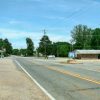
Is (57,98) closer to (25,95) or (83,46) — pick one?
(25,95)

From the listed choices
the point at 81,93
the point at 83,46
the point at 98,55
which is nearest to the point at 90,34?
the point at 83,46

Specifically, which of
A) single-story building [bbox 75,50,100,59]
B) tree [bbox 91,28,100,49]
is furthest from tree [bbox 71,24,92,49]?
single-story building [bbox 75,50,100,59]

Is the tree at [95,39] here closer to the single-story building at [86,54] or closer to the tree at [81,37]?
the tree at [81,37]

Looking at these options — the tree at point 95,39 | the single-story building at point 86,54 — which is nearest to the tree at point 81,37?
the tree at point 95,39

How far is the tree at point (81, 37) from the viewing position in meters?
191

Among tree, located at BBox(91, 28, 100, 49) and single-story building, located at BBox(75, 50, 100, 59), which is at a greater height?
tree, located at BBox(91, 28, 100, 49)

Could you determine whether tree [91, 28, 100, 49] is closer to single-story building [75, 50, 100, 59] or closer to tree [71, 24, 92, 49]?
tree [71, 24, 92, 49]

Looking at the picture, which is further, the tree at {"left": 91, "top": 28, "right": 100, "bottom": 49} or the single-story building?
the tree at {"left": 91, "top": 28, "right": 100, "bottom": 49}

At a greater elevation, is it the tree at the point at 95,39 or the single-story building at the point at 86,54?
the tree at the point at 95,39

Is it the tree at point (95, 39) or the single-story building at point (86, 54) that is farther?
the tree at point (95, 39)

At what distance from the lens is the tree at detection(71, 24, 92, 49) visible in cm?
→ 19112

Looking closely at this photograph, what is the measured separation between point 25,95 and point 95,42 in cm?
17206

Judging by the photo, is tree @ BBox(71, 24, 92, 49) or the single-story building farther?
tree @ BBox(71, 24, 92, 49)

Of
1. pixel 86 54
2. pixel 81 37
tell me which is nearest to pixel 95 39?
pixel 81 37
